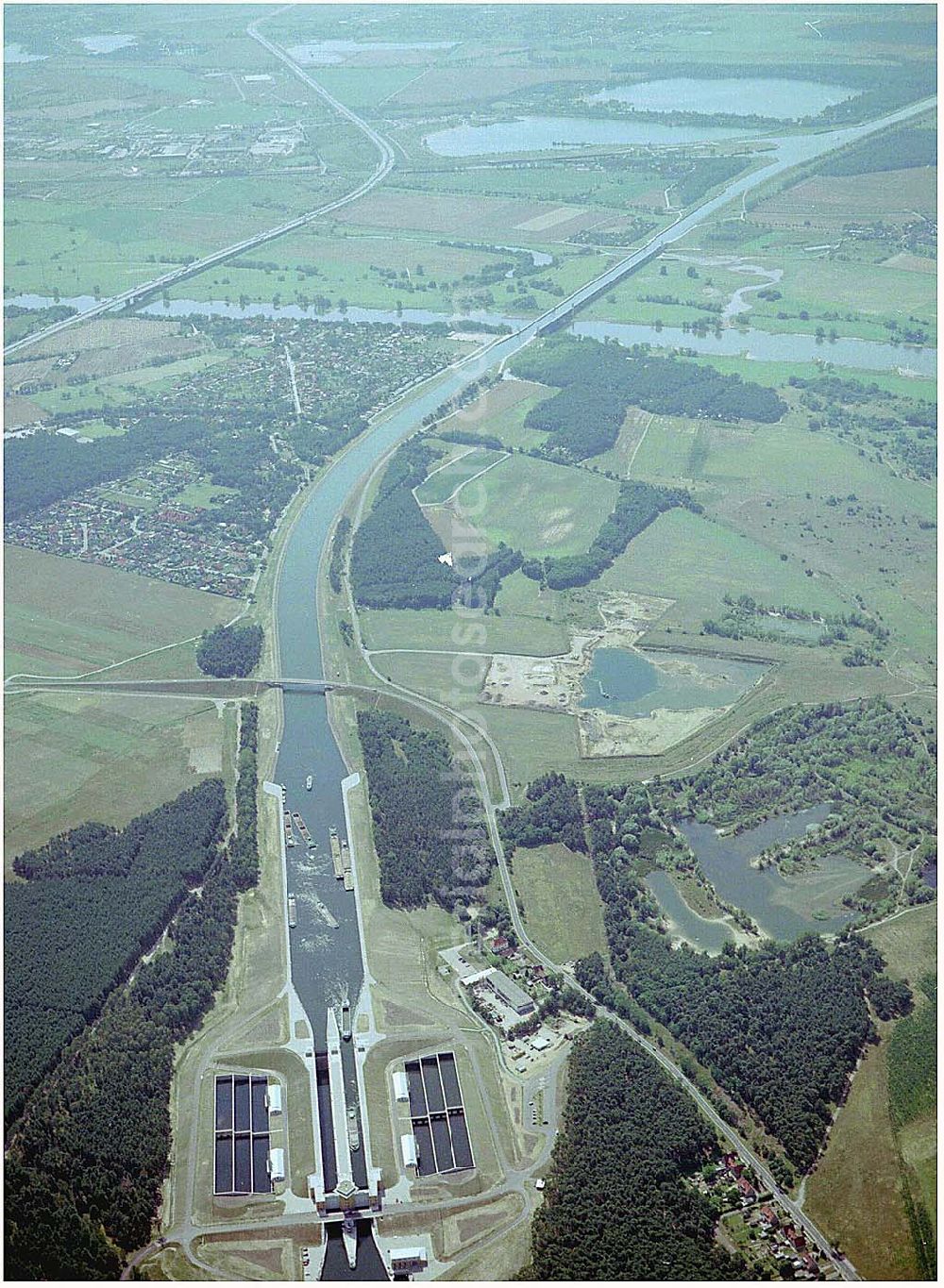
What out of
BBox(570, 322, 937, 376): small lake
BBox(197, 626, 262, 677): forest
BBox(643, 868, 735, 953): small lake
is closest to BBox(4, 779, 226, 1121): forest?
BBox(197, 626, 262, 677): forest

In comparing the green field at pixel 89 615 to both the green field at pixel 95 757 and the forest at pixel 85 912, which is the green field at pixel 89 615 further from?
the forest at pixel 85 912

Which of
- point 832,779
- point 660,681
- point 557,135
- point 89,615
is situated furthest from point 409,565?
point 557,135

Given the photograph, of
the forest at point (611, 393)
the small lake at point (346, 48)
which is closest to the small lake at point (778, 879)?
the forest at point (611, 393)

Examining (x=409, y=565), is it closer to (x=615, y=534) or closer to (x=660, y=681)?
(x=615, y=534)

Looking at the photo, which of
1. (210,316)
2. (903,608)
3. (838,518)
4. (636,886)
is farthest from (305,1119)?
(210,316)

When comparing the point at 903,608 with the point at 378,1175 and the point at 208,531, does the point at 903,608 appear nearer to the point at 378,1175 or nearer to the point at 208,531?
the point at 208,531
